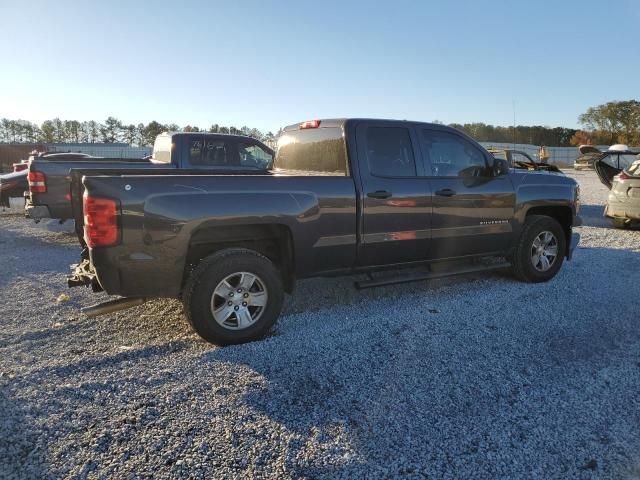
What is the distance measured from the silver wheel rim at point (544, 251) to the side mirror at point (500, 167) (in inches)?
42.0

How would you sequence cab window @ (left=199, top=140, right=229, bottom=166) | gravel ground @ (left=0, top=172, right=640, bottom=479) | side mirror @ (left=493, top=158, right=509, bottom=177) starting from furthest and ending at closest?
cab window @ (left=199, top=140, right=229, bottom=166), side mirror @ (left=493, top=158, right=509, bottom=177), gravel ground @ (left=0, top=172, right=640, bottom=479)

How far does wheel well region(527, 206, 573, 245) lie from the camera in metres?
6.06

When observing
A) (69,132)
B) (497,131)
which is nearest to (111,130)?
(69,132)

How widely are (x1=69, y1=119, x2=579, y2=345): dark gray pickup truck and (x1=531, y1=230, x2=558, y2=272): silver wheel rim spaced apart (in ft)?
0.05

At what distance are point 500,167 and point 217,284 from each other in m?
3.40

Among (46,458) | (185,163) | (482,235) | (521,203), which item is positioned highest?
(185,163)

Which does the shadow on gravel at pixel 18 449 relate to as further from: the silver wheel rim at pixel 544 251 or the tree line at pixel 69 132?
the tree line at pixel 69 132

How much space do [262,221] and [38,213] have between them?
6038 mm

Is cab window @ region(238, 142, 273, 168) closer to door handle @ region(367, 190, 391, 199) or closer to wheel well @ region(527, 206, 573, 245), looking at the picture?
door handle @ region(367, 190, 391, 199)

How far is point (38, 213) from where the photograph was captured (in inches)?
324

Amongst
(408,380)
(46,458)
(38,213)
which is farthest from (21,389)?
(38,213)

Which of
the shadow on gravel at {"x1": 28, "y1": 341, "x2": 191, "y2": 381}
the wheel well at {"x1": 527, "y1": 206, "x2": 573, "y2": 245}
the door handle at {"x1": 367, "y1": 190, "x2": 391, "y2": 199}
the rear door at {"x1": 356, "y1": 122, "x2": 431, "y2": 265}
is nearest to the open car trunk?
the wheel well at {"x1": 527, "y1": 206, "x2": 573, "y2": 245}

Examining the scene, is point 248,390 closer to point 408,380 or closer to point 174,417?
point 174,417

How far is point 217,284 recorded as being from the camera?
392cm
